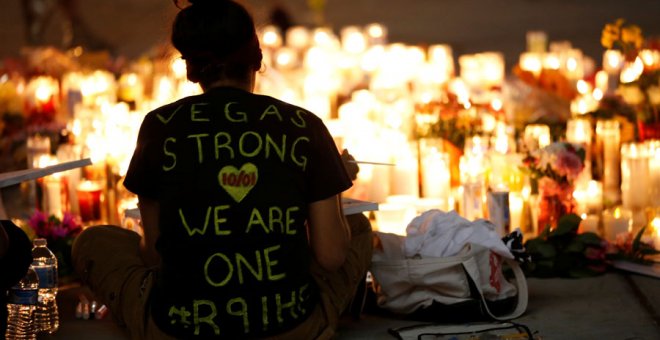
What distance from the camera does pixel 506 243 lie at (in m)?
4.02

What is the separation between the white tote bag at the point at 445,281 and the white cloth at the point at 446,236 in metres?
0.04

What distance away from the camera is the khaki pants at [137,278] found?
3.34m

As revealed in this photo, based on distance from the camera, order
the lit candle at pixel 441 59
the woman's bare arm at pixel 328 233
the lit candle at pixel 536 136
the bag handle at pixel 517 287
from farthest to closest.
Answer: the lit candle at pixel 441 59, the lit candle at pixel 536 136, the bag handle at pixel 517 287, the woman's bare arm at pixel 328 233

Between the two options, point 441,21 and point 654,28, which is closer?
point 654,28

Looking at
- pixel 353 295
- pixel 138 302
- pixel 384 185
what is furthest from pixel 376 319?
pixel 384 185

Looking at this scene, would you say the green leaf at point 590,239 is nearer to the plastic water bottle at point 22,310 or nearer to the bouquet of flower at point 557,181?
the bouquet of flower at point 557,181

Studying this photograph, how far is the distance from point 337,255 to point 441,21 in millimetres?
9819

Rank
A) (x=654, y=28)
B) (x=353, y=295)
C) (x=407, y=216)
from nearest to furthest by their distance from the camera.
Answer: (x=353, y=295) → (x=407, y=216) → (x=654, y=28)

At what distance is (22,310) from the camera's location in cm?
365

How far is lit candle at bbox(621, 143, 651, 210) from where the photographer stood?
5.00m

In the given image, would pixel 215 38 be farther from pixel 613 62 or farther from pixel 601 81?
pixel 613 62

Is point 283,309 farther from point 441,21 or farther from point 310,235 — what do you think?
point 441,21

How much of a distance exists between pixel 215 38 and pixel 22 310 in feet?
3.92

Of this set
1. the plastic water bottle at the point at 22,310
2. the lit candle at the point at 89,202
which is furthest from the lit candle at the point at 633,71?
the plastic water bottle at the point at 22,310
